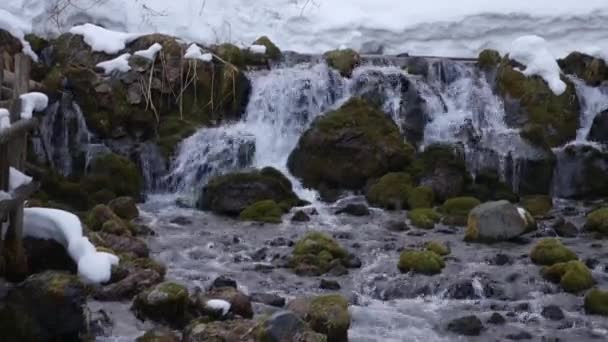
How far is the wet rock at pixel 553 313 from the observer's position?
8.72 meters

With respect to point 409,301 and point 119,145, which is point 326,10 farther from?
point 409,301

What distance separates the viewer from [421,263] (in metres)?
10.2

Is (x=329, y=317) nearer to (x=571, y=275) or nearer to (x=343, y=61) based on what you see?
(x=571, y=275)

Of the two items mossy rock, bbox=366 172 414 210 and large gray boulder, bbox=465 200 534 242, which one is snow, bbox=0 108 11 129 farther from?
mossy rock, bbox=366 172 414 210

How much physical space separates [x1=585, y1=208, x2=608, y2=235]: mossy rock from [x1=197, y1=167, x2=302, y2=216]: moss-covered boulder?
166 inches

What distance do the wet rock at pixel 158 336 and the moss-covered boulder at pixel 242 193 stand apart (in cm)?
643

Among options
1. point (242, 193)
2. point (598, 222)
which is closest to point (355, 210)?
point (242, 193)

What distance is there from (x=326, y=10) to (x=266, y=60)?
216 inches

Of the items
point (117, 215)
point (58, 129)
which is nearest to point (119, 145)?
point (58, 129)

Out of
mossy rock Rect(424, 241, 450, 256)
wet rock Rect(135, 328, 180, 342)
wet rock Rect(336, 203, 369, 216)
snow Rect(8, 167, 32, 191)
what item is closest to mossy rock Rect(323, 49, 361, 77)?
wet rock Rect(336, 203, 369, 216)

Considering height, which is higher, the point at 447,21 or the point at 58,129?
the point at 447,21

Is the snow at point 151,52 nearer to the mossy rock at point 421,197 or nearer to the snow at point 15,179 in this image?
the mossy rock at point 421,197

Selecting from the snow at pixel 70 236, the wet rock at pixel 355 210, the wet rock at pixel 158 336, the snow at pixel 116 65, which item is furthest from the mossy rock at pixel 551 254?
the snow at pixel 116 65

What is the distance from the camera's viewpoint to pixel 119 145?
1521 centimetres
